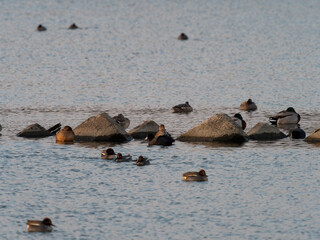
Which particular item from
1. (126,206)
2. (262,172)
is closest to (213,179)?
(262,172)

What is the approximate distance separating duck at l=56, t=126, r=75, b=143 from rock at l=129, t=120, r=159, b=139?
267cm

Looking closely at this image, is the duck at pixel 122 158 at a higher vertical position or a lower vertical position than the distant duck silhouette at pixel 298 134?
lower

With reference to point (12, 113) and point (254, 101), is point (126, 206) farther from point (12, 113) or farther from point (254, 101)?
point (254, 101)

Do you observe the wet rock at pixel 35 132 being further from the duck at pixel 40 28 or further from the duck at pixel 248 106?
the duck at pixel 40 28

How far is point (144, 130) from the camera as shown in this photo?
32969 mm

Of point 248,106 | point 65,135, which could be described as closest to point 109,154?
point 65,135

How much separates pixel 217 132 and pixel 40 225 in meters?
13.1

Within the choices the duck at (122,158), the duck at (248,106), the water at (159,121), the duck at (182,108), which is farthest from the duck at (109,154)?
the duck at (248,106)

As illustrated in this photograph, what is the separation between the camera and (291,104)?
4169cm

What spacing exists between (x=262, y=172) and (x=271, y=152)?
314 centimetres

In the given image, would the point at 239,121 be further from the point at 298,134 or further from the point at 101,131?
the point at 101,131

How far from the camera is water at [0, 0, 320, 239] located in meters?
21.5

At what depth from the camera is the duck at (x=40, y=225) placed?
20.1m

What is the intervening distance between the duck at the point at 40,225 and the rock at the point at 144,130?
12.8 m
